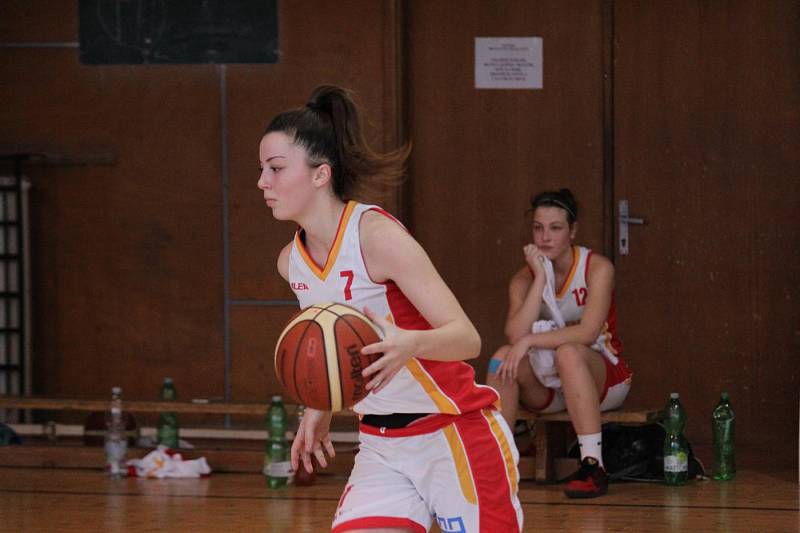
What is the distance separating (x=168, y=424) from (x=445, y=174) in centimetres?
197

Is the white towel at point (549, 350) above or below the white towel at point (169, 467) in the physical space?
above

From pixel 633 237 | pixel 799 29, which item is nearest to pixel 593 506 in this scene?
pixel 633 237

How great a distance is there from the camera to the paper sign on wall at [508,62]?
22.9ft

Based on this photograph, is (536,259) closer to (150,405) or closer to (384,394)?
(150,405)

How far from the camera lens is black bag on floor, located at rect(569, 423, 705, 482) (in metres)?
6.04

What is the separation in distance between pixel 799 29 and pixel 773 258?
119 cm

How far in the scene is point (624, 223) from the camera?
6957mm

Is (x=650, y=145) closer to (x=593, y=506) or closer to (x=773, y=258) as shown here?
(x=773, y=258)

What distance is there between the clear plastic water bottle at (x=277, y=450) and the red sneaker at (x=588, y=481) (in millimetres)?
1285

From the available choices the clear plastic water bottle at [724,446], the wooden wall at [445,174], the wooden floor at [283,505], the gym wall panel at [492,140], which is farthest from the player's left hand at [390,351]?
the gym wall panel at [492,140]

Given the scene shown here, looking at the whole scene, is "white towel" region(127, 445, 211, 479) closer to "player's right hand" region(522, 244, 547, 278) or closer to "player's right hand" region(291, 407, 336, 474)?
"player's right hand" region(522, 244, 547, 278)

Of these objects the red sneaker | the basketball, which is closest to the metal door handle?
the red sneaker

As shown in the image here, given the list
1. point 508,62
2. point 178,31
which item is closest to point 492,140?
point 508,62

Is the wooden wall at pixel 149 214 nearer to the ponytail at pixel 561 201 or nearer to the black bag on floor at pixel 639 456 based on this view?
the ponytail at pixel 561 201
